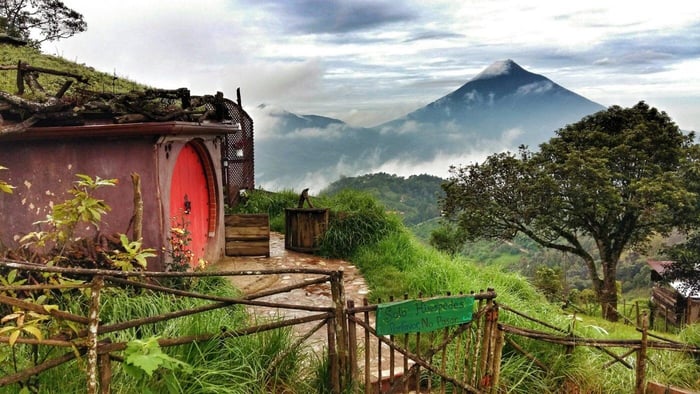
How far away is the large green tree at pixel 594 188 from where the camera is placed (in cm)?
1873

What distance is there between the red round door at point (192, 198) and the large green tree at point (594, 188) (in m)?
14.2

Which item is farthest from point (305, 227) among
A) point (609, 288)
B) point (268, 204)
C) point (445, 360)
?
point (609, 288)

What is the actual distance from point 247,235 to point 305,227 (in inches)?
45.0

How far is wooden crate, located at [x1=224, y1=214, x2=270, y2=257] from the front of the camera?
9.74 meters

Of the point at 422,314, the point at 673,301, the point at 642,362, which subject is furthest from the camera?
the point at 673,301

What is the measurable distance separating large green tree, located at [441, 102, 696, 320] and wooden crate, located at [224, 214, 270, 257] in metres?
13.0

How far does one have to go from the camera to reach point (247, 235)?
9.79 m

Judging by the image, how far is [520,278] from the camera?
8227 millimetres

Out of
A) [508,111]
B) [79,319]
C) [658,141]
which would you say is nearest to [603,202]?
[658,141]

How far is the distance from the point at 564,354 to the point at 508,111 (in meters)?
202

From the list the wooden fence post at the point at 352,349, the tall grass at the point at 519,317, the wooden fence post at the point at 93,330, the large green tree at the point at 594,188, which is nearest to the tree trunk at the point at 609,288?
the large green tree at the point at 594,188

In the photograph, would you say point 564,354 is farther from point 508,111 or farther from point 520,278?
point 508,111

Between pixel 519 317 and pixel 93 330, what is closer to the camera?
pixel 93 330

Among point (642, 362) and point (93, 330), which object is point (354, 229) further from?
point (93, 330)
